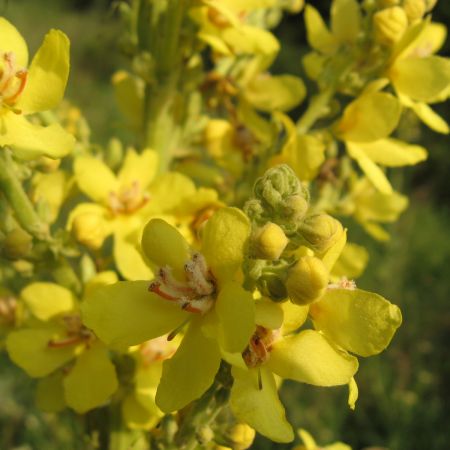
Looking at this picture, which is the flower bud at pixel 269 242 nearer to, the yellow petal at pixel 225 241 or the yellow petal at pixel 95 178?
the yellow petal at pixel 225 241

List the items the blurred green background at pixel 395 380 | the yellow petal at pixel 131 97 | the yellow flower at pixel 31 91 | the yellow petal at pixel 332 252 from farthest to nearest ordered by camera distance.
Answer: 1. the blurred green background at pixel 395 380
2. the yellow petal at pixel 131 97
3. the yellow flower at pixel 31 91
4. the yellow petal at pixel 332 252

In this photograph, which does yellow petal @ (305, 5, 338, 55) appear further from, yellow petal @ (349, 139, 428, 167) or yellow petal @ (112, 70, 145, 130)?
yellow petal @ (112, 70, 145, 130)

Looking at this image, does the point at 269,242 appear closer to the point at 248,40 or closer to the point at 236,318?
the point at 236,318

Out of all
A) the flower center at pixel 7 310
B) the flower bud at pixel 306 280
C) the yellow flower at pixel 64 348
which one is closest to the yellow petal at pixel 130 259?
the yellow flower at pixel 64 348

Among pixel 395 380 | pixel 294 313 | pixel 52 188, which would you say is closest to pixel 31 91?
pixel 52 188

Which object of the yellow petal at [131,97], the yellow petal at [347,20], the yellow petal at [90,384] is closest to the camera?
the yellow petal at [90,384]

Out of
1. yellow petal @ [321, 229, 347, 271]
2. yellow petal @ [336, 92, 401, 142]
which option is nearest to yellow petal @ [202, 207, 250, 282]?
yellow petal @ [321, 229, 347, 271]
